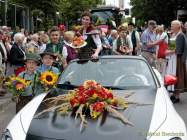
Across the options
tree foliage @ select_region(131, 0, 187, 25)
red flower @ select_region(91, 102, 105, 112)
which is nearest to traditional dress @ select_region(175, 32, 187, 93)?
red flower @ select_region(91, 102, 105, 112)

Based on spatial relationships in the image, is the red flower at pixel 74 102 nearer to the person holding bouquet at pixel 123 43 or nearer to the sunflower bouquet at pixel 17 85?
the sunflower bouquet at pixel 17 85

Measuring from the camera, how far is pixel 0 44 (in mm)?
13297

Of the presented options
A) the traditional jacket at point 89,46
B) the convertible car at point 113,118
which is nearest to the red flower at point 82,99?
the convertible car at point 113,118

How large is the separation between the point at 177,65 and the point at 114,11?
22.5 metres

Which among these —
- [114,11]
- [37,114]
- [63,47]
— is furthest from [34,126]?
[114,11]

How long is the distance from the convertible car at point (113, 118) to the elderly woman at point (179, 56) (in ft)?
14.7

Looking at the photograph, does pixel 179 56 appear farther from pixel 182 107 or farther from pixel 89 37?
pixel 89 37

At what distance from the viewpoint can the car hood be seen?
5.14 metres

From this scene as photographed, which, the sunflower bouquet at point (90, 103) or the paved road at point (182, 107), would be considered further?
the paved road at point (182, 107)

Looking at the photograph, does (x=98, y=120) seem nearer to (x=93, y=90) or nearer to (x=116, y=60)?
(x=93, y=90)

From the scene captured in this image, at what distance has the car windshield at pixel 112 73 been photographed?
7074 millimetres

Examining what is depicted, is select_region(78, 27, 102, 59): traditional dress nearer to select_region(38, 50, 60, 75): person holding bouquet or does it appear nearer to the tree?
select_region(38, 50, 60, 75): person holding bouquet

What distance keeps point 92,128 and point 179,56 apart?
6956mm

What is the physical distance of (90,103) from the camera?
19.4ft
